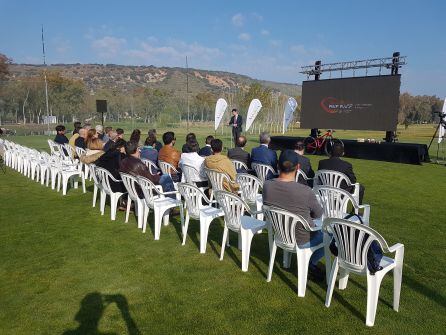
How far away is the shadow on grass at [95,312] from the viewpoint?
2488 millimetres

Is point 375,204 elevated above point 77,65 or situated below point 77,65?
below

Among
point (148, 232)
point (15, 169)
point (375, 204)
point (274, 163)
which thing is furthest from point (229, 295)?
point (15, 169)

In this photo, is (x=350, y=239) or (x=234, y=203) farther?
(x=234, y=203)

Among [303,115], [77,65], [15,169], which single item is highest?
[77,65]

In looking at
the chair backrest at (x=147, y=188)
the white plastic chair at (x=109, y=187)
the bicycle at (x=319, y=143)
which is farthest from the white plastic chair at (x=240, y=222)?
the bicycle at (x=319, y=143)

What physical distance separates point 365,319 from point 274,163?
3.17 m

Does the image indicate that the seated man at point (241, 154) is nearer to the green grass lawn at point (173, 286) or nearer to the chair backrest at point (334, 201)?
the green grass lawn at point (173, 286)

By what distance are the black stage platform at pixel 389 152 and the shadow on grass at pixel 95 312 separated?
11500mm

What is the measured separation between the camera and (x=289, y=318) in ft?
8.61

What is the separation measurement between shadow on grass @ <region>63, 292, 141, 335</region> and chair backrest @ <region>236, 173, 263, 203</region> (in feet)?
7.48

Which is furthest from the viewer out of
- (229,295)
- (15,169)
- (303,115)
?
(303,115)

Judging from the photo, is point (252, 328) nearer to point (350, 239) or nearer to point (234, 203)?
point (350, 239)

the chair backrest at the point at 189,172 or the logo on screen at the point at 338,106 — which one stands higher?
the logo on screen at the point at 338,106

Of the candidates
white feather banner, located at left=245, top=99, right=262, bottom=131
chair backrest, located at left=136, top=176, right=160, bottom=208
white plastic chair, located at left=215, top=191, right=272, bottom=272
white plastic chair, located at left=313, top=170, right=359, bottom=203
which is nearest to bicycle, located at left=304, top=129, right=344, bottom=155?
white feather banner, located at left=245, top=99, right=262, bottom=131
